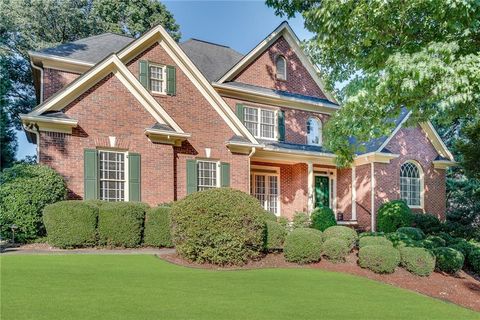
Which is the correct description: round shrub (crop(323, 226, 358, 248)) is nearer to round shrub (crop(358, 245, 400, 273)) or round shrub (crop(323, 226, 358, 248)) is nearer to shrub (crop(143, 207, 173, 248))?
round shrub (crop(358, 245, 400, 273))

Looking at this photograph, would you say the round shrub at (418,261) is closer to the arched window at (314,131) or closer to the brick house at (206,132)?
the brick house at (206,132)

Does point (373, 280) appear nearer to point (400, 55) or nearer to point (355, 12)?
point (400, 55)

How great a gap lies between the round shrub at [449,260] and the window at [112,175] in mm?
9892

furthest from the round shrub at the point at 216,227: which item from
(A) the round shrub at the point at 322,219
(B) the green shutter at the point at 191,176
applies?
(A) the round shrub at the point at 322,219

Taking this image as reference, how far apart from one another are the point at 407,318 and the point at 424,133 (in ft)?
55.9

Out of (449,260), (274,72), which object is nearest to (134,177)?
(274,72)

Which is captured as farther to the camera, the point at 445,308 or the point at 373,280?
the point at 373,280

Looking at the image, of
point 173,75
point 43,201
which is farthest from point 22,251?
point 173,75

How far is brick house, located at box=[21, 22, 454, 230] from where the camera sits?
13227 millimetres

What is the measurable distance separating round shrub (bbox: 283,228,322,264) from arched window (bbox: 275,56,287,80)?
1122 cm

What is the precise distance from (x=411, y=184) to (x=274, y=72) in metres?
9.20

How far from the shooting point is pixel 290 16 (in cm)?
1636

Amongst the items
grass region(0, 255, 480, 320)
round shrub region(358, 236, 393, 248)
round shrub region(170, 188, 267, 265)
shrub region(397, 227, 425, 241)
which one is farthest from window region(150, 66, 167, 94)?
shrub region(397, 227, 425, 241)

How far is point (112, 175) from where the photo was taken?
44.8 feet
